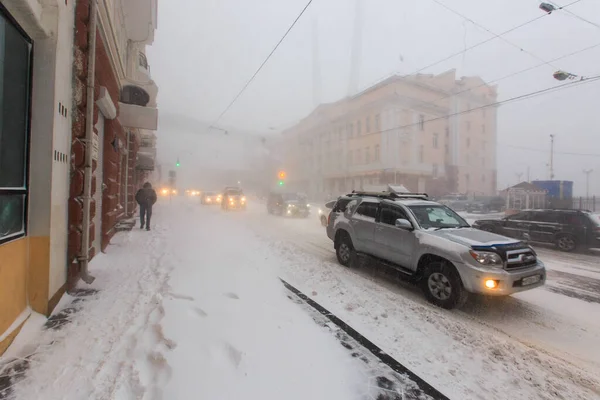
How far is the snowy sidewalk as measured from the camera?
278cm

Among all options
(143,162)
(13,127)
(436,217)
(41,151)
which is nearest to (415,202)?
(436,217)

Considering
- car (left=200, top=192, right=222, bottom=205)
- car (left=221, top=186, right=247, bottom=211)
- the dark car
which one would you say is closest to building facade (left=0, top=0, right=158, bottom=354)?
the dark car

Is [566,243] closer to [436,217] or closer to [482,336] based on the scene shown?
[436,217]

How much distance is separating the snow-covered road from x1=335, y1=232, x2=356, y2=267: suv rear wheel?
2.60 ft

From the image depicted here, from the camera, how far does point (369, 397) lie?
2.84 metres

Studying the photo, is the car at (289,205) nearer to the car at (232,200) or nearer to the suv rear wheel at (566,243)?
the car at (232,200)

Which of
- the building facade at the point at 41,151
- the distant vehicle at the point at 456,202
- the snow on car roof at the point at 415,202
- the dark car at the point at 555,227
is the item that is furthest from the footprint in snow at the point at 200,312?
the distant vehicle at the point at 456,202

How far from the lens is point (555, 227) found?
1144cm

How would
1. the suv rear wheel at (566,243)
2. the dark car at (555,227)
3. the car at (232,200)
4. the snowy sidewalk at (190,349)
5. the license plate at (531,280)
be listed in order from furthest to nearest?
the car at (232,200), the suv rear wheel at (566,243), the dark car at (555,227), the license plate at (531,280), the snowy sidewalk at (190,349)

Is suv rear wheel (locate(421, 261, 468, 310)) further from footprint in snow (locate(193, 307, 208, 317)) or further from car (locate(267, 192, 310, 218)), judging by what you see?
car (locate(267, 192, 310, 218))

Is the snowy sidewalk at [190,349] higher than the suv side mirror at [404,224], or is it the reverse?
the suv side mirror at [404,224]

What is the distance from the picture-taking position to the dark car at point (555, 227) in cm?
1083

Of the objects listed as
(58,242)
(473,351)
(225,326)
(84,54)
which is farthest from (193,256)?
(473,351)

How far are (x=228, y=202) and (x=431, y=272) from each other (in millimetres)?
22308
